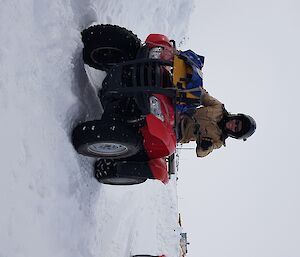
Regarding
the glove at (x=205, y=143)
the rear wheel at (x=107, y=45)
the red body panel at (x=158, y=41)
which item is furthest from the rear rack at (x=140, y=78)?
the glove at (x=205, y=143)

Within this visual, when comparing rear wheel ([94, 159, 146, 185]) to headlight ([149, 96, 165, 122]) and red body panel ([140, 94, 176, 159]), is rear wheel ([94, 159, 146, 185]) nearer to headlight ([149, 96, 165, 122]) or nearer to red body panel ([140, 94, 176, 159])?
red body panel ([140, 94, 176, 159])

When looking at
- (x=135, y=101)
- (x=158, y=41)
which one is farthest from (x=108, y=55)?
(x=135, y=101)

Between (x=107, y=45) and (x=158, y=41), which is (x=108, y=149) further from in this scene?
(x=158, y=41)

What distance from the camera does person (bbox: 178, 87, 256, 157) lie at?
4.59 meters

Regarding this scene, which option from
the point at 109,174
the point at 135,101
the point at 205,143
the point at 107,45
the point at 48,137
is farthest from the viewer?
the point at 109,174

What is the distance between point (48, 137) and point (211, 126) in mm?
1805

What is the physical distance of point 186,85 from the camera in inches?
163

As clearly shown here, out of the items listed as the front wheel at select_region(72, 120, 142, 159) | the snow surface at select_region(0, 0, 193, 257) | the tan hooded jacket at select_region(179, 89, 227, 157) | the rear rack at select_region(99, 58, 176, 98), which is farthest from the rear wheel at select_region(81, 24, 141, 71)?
Answer: the tan hooded jacket at select_region(179, 89, 227, 157)

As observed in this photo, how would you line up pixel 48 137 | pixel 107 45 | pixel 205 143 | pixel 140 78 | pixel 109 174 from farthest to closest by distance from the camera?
1. pixel 109 174
2. pixel 205 143
3. pixel 107 45
4. pixel 140 78
5. pixel 48 137

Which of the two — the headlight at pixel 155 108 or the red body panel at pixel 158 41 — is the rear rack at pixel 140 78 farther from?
the red body panel at pixel 158 41

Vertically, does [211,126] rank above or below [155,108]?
below

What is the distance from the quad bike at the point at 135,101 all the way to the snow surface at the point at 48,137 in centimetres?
28

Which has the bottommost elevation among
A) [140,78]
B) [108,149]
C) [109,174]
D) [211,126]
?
[109,174]

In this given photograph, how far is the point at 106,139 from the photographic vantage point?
398 centimetres
